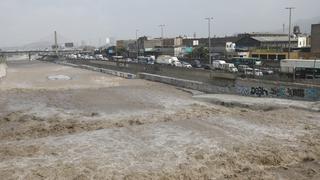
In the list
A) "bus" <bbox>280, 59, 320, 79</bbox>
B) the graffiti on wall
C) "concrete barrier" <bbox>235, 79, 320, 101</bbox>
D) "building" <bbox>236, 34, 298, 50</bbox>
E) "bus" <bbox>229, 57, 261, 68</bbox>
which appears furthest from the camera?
"building" <bbox>236, 34, 298, 50</bbox>

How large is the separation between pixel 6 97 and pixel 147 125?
955 inches

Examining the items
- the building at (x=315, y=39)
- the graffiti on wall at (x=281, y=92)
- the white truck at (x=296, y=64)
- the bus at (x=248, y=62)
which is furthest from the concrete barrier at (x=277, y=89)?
the building at (x=315, y=39)

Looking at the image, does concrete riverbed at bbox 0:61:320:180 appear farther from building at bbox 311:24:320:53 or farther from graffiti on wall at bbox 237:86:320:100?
building at bbox 311:24:320:53

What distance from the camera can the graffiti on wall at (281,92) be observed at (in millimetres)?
36000

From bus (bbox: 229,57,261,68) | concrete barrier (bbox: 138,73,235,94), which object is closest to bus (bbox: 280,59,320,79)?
concrete barrier (bbox: 138,73,235,94)

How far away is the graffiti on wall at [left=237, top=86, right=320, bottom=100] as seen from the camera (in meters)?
36.0

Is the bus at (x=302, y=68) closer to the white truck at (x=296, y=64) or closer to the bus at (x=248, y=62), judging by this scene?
the white truck at (x=296, y=64)

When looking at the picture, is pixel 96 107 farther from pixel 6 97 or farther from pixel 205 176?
pixel 205 176

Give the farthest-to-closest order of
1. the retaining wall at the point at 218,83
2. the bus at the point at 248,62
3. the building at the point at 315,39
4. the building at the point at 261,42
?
the building at the point at 261,42 < the building at the point at 315,39 < the bus at the point at 248,62 < the retaining wall at the point at 218,83

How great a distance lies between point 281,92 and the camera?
3881 centimetres

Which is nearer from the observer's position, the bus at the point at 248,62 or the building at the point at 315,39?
the bus at the point at 248,62

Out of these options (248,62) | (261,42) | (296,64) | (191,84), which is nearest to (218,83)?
(191,84)

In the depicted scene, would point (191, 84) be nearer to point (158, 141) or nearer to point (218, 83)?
point (218, 83)

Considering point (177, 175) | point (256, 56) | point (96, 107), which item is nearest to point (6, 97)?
point (96, 107)
